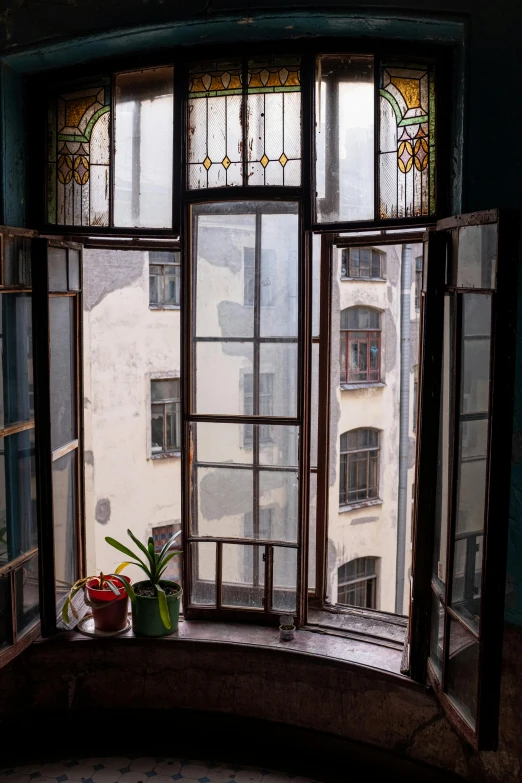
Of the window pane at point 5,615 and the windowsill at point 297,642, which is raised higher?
the window pane at point 5,615

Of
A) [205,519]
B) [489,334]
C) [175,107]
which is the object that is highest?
[175,107]

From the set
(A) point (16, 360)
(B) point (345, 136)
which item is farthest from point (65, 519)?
(B) point (345, 136)

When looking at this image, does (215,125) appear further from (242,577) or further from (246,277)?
(242,577)

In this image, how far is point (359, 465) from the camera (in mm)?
14258

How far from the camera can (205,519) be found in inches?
123

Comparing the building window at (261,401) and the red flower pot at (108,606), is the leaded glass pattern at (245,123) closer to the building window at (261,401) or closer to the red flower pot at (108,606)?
the building window at (261,401)

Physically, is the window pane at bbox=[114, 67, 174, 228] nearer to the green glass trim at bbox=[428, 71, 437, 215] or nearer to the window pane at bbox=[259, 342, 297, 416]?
the window pane at bbox=[259, 342, 297, 416]

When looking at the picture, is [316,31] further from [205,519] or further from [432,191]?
[205,519]

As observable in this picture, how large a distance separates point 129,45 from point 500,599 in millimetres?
2499

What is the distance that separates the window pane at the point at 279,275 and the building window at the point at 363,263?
Answer: 10182 mm

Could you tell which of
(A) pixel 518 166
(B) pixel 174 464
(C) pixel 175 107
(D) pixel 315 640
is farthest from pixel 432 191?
(B) pixel 174 464

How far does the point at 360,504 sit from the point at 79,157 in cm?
1229

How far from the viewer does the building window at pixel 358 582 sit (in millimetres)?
13453

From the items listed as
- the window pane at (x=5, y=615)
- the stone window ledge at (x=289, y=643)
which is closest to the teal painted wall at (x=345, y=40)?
the stone window ledge at (x=289, y=643)
